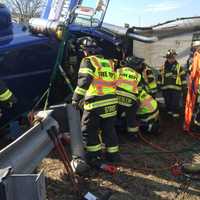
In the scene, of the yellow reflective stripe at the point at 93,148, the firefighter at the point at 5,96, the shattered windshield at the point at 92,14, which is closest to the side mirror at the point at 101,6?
the shattered windshield at the point at 92,14

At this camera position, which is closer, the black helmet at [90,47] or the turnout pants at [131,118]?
the black helmet at [90,47]

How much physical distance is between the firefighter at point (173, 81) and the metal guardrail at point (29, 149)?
4787 mm

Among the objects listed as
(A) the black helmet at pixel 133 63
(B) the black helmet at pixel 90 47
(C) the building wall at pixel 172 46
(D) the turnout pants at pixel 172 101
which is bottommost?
(D) the turnout pants at pixel 172 101

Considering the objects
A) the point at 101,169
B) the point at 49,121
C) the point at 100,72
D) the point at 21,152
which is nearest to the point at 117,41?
the point at 100,72

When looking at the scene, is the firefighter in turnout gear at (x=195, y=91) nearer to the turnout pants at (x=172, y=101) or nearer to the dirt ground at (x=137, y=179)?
the turnout pants at (x=172, y=101)

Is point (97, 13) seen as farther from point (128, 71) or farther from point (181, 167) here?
point (181, 167)

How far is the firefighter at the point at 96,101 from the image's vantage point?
5.73m

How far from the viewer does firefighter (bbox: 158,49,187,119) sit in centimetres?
864

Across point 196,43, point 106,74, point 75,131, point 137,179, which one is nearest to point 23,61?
point 106,74

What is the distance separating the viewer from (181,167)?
5684mm

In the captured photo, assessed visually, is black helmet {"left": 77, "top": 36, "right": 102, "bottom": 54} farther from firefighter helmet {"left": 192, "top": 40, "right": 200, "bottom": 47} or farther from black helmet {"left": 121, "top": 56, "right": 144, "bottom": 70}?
firefighter helmet {"left": 192, "top": 40, "right": 200, "bottom": 47}

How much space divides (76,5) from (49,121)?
3.85m

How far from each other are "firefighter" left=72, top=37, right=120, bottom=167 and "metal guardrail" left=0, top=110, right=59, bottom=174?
154cm

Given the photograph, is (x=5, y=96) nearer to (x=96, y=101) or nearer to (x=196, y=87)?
(x=96, y=101)
